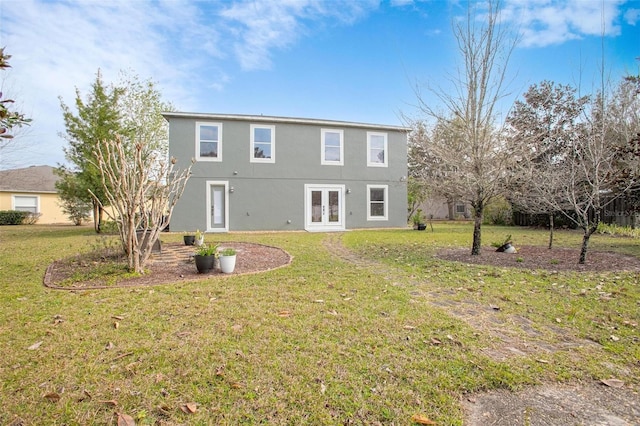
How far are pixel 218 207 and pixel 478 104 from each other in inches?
470

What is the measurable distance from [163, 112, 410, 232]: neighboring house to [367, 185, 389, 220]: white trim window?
5 centimetres

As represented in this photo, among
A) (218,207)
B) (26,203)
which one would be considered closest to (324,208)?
(218,207)

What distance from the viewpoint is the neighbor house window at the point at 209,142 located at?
1508cm

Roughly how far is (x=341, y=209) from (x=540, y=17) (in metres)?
10.8

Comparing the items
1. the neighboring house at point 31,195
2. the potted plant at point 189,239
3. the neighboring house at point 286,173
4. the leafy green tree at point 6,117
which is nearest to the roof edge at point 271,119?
the neighboring house at point 286,173

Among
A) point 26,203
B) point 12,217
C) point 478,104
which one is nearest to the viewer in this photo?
point 478,104

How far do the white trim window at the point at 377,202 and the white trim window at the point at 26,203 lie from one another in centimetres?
2621

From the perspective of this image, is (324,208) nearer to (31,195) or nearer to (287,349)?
(287,349)

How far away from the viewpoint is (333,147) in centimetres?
1664

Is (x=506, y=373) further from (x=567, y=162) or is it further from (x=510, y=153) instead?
(x=567, y=162)

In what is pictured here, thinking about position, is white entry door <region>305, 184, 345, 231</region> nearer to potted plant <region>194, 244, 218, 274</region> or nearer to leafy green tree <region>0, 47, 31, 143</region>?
potted plant <region>194, 244, 218, 274</region>

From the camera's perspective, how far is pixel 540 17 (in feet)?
26.4

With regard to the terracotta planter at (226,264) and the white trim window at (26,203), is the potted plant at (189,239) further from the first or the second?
the white trim window at (26,203)

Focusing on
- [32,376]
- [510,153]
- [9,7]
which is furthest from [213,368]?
[9,7]
